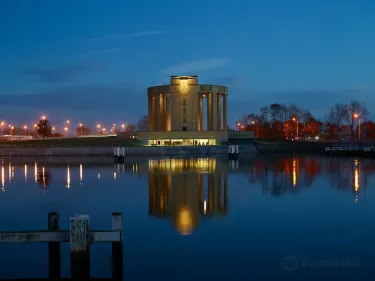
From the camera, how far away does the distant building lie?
85.4m

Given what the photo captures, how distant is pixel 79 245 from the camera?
9.29 meters

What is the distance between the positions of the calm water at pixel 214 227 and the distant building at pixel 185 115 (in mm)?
57082

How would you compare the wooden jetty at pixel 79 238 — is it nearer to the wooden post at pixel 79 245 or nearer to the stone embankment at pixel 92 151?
the wooden post at pixel 79 245

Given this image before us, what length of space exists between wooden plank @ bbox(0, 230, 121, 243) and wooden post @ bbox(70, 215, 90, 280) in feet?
0.83

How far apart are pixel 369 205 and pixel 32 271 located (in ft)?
48.6

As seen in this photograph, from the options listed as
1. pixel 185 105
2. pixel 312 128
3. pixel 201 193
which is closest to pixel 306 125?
pixel 312 128

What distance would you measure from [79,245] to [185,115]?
8137 cm

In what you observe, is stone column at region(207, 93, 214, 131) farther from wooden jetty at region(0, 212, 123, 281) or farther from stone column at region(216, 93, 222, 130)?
wooden jetty at region(0, 212, 123, 281)

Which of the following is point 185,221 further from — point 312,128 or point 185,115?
point 312,128

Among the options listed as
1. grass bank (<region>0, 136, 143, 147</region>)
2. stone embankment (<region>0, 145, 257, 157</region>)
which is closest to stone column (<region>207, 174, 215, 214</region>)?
stone embankment (<region>0, 145, 257, 157</region>)

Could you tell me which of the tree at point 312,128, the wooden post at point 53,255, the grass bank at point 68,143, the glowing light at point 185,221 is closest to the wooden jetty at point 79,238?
the wooden post at point 53,255

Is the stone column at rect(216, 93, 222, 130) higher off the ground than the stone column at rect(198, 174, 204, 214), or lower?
higher

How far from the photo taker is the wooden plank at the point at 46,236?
373 inches

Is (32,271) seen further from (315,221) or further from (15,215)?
(315,221)
